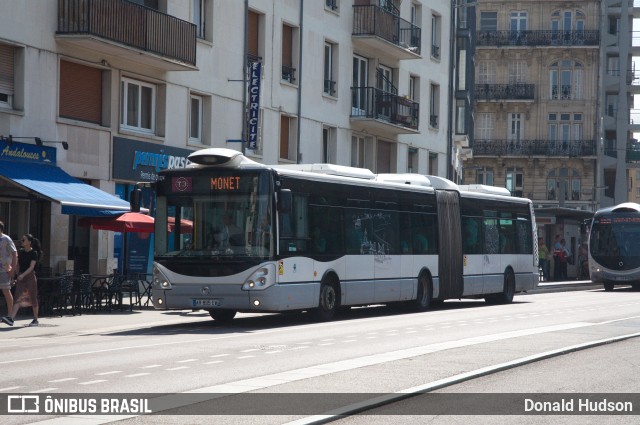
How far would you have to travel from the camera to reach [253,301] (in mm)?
20969

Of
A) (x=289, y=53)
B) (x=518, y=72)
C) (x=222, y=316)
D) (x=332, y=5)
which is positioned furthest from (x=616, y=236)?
(x=518, y=72)

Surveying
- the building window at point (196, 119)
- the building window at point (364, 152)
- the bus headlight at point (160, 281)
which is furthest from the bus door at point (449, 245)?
the building window at point (364, 152)

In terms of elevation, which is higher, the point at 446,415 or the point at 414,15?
the point at 414,15

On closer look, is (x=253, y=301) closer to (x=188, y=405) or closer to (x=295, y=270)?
(x=295, y=270)

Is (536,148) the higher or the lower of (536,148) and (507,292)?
the higher

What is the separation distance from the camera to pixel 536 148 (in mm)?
83250

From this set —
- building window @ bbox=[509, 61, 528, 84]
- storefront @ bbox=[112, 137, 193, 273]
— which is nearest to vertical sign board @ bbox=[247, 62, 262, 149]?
storefront @ bbox=[112, 137, 193, 273]

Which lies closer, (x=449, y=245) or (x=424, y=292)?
(x=424, y=292)

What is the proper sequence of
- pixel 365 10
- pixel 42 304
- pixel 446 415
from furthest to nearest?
pixel 365 10 < pixel 42 304 < pixel 446 415

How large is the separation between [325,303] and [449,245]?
6550 millimetres

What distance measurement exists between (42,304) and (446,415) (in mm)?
15517

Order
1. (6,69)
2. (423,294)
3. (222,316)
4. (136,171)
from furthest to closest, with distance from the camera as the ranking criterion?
(136,171) < (423,294) < (6,69) < (222,316)

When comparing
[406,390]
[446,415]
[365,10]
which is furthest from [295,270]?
[365,10]

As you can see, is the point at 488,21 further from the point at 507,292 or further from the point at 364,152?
the point at 507,292
